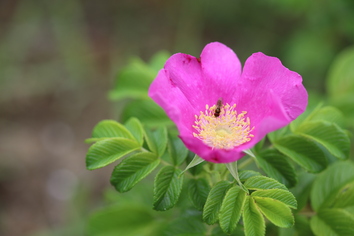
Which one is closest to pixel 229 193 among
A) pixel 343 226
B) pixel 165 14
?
pixel 343 226

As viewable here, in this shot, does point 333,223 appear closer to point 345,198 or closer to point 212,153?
point 345,198

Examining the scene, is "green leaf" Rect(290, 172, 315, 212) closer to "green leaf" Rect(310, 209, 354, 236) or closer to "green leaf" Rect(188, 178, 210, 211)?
"green leaf" Rect(310, 209, 354, 236)

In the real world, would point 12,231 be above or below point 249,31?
below

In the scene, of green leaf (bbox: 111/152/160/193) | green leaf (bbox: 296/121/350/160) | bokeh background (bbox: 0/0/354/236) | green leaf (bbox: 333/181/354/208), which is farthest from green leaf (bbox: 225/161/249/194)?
bokeh background (bbox: 0/0/354/236)

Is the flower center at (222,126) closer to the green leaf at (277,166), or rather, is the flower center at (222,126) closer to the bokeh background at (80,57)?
the green leaf at (277,166)

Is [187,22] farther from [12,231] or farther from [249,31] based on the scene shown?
[12,231]

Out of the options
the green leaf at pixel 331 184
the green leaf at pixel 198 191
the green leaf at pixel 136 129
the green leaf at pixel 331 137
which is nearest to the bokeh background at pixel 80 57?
the green leaf at pixel 331 184

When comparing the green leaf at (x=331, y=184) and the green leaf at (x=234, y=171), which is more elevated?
the green leaf at (x=234, y=171)
